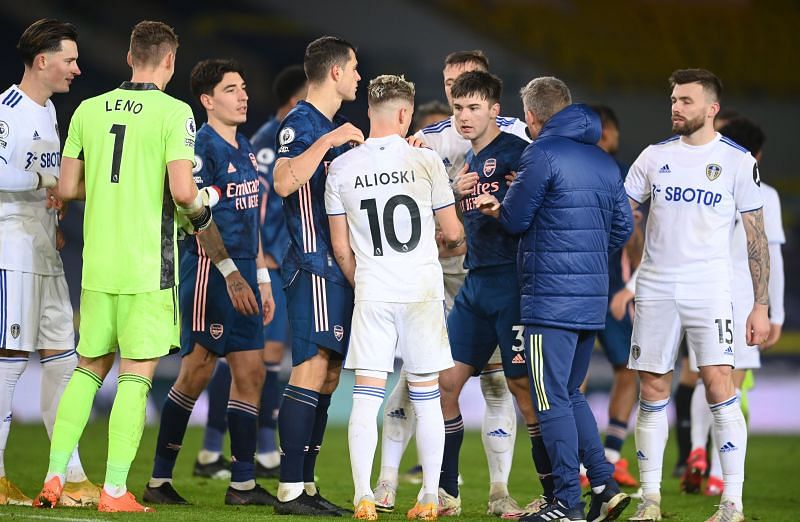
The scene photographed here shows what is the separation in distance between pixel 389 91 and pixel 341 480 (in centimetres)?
353

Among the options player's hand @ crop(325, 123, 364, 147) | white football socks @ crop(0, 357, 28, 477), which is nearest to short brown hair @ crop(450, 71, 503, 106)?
player's hand @ crop(325, 123, 364, 147)

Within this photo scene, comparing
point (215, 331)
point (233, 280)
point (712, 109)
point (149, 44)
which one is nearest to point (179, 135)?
point (149, 44)

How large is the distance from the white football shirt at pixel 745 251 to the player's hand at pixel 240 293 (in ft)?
10.2

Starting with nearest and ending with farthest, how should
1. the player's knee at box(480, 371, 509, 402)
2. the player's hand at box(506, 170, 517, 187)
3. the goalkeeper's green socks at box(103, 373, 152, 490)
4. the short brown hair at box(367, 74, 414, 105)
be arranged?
the goalkeeper's green socks at box(103, 373, 152, 490)
the short brown hair at box(367, 74, 414, 105)
the player's hand at box(506, 170, 517, 187)
the player's knee at box(480, 371, 509, 402)

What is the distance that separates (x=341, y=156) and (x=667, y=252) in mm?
1885

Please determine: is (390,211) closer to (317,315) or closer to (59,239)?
(317,315)

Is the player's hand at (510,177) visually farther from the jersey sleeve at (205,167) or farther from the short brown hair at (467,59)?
the jersey sleeve at (205,167)

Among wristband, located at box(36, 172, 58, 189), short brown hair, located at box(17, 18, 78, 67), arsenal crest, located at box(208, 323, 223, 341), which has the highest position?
short brown hair, located at box(17, 18, 78, 67)

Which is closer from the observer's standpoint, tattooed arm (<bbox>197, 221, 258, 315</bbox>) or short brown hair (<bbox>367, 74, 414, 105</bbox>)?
short brown hair (<bbox>367, 74, 414, 105</bbox>)

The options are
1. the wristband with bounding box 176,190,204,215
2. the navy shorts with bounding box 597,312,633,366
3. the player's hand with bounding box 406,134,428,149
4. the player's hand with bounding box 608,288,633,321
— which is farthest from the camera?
the navy shorts with bounding box 597,312,633,366

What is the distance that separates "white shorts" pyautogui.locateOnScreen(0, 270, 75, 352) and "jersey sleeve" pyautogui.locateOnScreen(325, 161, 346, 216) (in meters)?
1.68

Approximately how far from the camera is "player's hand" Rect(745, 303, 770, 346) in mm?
6332

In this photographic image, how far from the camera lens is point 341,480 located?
8359 millimetres

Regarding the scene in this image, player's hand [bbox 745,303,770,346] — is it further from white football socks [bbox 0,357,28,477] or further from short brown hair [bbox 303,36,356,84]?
white football socks [bbox 0,357,28,477]
